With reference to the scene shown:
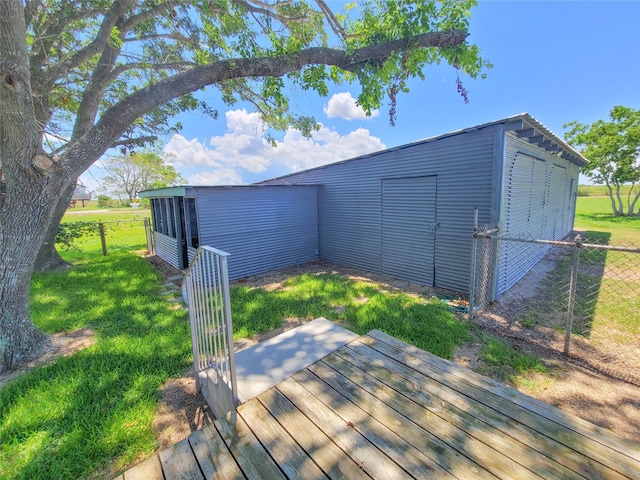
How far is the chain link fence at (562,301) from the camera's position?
9.27 feet

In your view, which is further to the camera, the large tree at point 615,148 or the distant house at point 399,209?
the large tree at point 615,148

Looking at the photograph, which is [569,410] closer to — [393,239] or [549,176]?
[393,239]

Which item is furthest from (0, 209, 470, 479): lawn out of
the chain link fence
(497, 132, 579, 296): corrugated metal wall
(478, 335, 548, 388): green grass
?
(497, 132, 579, 296): corrugated metal wall

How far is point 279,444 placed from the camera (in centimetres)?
147

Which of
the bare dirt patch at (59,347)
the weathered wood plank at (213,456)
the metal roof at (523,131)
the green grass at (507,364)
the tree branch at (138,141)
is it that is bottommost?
the green grass at (507,364)

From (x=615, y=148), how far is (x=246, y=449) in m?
22.4

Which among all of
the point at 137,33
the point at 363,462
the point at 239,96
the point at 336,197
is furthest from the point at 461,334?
the point at 137,33

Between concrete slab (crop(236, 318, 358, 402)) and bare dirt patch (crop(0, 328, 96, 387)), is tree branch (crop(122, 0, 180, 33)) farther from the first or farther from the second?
concrete slab (crop(236, 318, 358, 402))

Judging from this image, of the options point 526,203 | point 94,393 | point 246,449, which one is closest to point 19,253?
point 94,393

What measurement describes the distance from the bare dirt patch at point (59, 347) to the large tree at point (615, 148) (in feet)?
72.6

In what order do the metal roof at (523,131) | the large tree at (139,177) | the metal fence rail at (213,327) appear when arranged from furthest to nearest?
the large tree at (139,177) → the metal roof at (523,131) → the metal fence rail at (213,327)

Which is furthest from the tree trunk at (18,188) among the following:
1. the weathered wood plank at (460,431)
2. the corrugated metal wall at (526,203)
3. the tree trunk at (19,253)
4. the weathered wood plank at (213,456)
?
the corrugated metal wall at (526,203)

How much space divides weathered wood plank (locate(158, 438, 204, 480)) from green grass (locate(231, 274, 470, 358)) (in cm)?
196

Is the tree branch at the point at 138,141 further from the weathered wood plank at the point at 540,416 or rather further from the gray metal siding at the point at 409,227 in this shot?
the weathered wood plank at the point at 540,416
